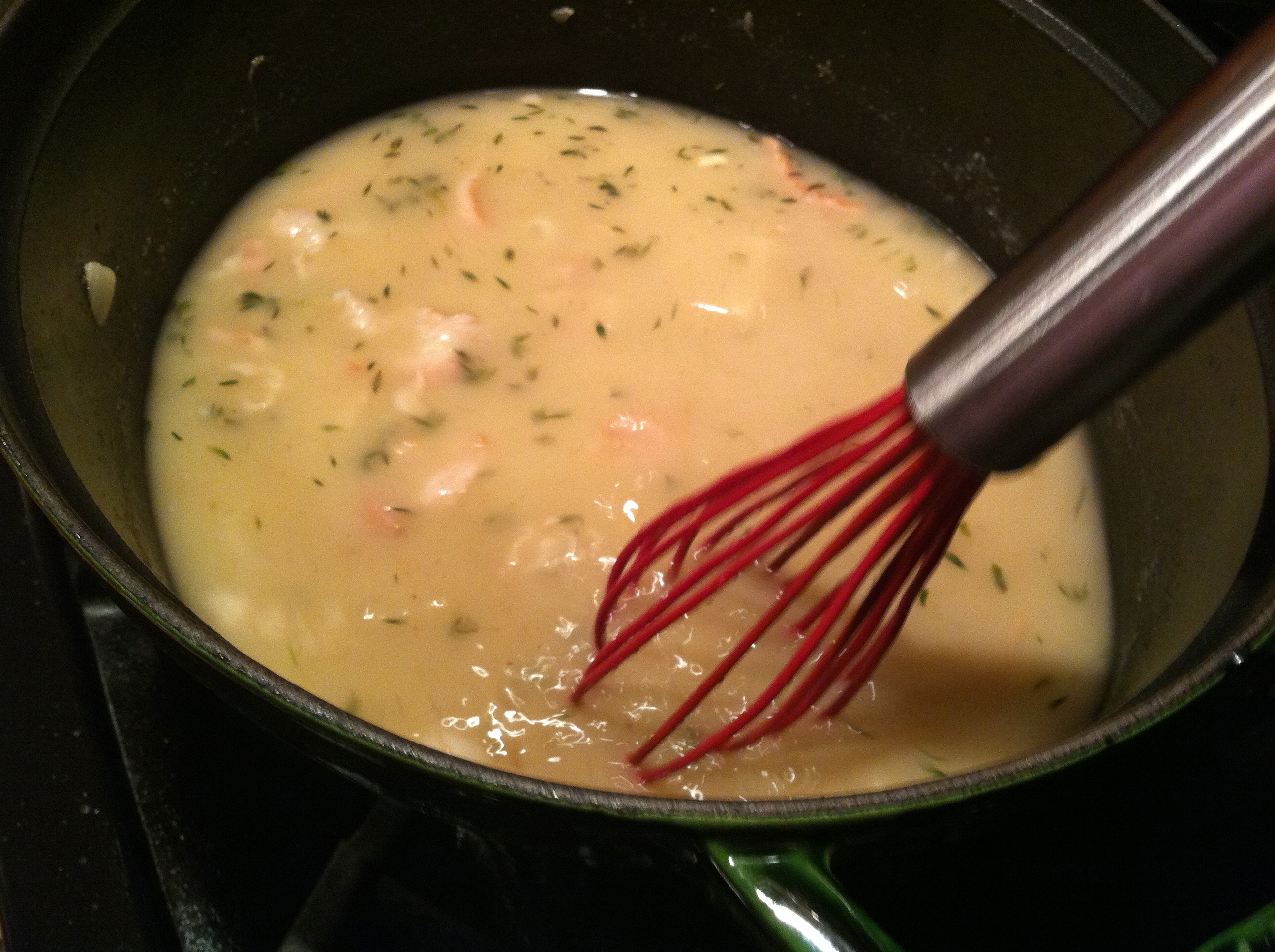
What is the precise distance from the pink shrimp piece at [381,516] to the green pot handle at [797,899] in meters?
0.76

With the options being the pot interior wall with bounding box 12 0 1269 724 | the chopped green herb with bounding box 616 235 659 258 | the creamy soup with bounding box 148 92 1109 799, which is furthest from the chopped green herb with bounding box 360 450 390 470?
the chopped green herb with bounding box 616 235 659 258

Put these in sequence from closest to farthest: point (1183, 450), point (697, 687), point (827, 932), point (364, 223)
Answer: point (827, 932) < point (697, 687) < point (1183, 450) < point (364, 223)

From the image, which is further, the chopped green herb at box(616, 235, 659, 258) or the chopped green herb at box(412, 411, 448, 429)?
the chopped green herb at box(616, 235, 659, 258)

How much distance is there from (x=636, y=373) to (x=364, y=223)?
54 cm

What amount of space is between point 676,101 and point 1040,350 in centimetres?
147

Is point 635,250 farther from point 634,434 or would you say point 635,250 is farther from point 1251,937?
point 1251,937

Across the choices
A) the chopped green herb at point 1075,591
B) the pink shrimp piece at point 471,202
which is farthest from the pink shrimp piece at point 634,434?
the chopped green herb at point 1075,591

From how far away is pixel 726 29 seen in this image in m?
1.85

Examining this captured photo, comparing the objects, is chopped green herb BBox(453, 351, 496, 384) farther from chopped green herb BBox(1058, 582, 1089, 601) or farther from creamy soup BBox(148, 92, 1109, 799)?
chopped green herb BBox(1058, 582, 1089, 601)

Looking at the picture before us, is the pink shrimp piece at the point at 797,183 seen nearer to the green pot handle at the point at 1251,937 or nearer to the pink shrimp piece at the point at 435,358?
the pink shrimp piece at the point at 435,358

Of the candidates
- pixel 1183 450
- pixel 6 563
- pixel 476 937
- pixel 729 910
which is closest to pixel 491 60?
pixel 6 563

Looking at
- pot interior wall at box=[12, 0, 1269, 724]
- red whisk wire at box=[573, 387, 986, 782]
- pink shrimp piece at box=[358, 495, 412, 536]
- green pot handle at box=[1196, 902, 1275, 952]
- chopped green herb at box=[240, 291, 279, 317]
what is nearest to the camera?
green pot handle at box=[1196, 902, 1275, 952]

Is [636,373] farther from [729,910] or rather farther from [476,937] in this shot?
[729,910]

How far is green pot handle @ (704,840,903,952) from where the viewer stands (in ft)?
2.08
